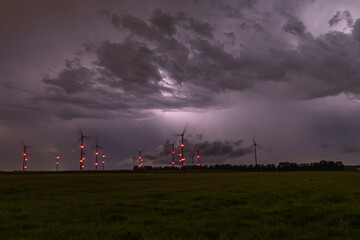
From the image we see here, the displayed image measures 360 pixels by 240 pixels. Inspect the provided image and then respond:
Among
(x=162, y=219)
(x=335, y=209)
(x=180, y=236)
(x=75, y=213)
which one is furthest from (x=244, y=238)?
(x=75, y=213)

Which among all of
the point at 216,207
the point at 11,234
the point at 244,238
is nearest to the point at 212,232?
the point at 244,238

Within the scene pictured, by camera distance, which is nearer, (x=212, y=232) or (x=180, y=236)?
(x=180, y=236)

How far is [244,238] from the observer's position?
12719 mm

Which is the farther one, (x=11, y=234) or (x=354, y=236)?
(x=11, y=234)

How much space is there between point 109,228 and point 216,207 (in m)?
9.72

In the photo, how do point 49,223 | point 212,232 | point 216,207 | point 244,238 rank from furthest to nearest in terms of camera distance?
point 216,207 < point 49,223 < point 212,232 < point 244,238

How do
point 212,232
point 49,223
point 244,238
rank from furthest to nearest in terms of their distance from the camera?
point 49,223 < point 212,232 < point 244,238

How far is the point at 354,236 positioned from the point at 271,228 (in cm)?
361

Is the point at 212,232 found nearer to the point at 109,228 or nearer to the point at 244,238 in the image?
the point at 244,238

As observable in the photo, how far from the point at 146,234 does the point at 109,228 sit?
2346 millimetres

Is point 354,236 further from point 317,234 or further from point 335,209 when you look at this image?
point 335,209

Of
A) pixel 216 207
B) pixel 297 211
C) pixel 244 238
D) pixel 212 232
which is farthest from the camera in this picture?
pixel 216 207

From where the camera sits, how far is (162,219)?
1708 cm

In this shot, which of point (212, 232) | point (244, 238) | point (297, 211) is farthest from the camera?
point (297, 211)
